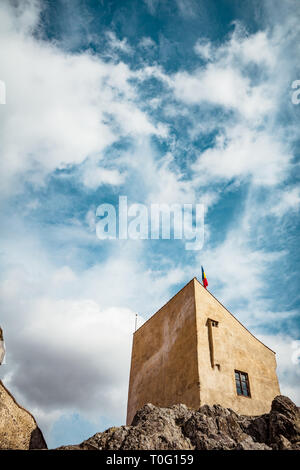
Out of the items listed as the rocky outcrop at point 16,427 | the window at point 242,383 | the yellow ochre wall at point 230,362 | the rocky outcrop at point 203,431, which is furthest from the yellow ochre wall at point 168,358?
the rocky outcrop at point 16,427

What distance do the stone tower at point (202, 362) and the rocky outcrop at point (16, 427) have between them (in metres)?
8.15

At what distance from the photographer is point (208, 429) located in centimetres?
1027

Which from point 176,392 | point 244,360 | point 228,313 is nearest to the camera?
point 176,392

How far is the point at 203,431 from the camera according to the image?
10.2m

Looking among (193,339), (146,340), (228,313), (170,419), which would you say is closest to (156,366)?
(146,340)

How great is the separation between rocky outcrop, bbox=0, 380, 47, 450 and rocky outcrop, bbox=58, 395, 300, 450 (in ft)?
3.40

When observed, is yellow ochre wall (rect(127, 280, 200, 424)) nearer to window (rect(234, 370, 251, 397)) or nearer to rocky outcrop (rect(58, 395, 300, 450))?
window (rect(234, 370, 251, 397))

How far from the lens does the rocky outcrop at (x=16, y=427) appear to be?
8.38m

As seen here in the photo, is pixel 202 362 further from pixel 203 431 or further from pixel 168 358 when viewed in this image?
pixel 203 431

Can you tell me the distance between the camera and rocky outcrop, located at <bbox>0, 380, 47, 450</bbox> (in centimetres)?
838

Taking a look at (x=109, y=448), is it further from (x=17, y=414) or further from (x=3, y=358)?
(x=3, y=358)

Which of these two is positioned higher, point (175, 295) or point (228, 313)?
point (175, 295)

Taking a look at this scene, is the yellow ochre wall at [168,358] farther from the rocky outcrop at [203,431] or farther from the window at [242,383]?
the rocky outcrop at [203,431]
